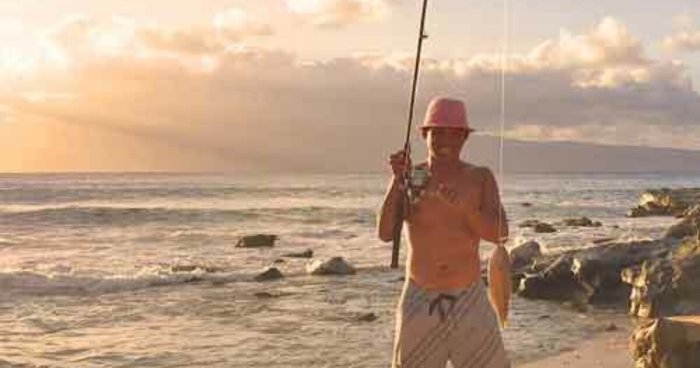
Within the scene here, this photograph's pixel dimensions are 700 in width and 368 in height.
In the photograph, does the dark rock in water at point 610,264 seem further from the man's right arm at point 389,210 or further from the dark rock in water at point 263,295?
the man's right arm at point 389,210

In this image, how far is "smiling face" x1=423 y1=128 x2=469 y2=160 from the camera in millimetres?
5387

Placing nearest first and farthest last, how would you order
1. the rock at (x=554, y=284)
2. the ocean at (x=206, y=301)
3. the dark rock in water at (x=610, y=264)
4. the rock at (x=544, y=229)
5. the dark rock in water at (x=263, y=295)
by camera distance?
1. the ocean at (x=206, y=301)
2. the dark rock in water at (x=610, y=264)
3. the rock at (x=554, y=284)
4. the dark rock in water at (x=263, y=295)
5. the rock at (x=544, y=229)

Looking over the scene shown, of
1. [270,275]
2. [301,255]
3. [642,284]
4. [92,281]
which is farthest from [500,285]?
[301,255]

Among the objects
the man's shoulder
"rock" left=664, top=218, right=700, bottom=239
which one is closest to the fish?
the man's shoulder

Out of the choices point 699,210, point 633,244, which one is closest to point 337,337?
point 633,244

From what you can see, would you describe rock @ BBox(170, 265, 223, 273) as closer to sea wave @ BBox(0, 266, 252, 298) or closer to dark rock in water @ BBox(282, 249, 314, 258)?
sea wave @ BBox(0, 266, 252, 298)

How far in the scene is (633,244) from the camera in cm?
1870

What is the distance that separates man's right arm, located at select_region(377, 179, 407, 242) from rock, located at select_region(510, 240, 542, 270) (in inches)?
664

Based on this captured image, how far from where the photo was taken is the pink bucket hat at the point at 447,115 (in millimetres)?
5320

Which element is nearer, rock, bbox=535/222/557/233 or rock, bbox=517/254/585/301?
rock, bbox=517/254/585/301

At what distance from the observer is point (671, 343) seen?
8.97m

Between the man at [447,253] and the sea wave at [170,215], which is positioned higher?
the man at [447,253]

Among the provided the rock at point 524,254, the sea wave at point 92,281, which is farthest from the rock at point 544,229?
the sea wave at point 92,281

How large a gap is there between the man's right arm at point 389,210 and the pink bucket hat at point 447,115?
353mm
